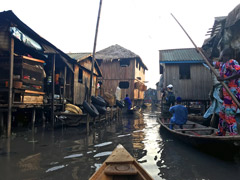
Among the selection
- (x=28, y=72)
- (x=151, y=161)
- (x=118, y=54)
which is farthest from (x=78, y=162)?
(x=118, y=54)

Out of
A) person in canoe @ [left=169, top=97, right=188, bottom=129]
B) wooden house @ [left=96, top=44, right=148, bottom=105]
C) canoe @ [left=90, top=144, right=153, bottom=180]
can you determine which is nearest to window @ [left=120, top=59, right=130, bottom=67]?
wooden house @ [left=96, top=44, right=148, bottom=105]

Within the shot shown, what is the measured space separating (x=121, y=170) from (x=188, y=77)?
14.0 metres

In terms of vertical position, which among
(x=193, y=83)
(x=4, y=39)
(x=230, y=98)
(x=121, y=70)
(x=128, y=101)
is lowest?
(x=128, y=101)

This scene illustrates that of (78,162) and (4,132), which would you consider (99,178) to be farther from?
(4,132)

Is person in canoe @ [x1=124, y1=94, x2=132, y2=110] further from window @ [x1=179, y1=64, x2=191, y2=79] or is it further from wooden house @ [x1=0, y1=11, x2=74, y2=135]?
wooden house @ [x1=0, y1=11, x2=74, y2=135]

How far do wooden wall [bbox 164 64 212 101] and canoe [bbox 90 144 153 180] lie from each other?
488 inches

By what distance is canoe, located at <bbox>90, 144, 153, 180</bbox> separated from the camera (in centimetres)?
256

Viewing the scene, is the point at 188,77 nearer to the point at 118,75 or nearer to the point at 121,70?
the point at 121,70

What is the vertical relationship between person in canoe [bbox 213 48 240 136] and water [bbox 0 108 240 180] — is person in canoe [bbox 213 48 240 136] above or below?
above

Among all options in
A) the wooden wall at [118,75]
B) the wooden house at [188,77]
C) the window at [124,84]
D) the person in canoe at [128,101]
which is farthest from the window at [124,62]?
the wooden house at [188,77]

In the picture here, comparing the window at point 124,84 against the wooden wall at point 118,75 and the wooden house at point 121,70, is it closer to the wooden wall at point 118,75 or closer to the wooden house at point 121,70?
the wooden house at point 121,70

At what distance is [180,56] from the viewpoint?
15.4 meters

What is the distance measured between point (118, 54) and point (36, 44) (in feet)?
47.7

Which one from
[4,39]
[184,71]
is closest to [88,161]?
[4,39]
